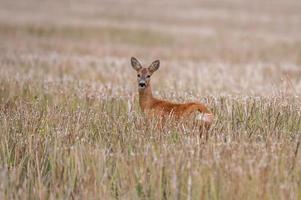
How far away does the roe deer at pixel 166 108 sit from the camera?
7484 mm

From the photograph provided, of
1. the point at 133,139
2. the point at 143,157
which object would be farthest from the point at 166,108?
the point at 143,157

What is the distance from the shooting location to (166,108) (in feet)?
27.2

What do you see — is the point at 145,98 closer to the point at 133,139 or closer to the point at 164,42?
the point at 133,139

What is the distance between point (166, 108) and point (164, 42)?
1973 cm

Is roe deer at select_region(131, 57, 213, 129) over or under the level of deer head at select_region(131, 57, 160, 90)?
under

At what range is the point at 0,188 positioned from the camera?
225 inches

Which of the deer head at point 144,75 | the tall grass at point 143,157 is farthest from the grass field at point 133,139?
the deer head at point 144,75

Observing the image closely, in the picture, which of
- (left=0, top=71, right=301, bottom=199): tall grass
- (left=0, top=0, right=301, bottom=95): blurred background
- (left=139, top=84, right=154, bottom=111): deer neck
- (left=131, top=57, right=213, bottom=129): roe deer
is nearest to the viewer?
(left=0, top=71, right=301, bottom=199): tall grass

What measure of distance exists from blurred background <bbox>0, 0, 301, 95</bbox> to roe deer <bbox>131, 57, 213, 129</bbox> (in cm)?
189

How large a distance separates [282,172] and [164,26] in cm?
2595

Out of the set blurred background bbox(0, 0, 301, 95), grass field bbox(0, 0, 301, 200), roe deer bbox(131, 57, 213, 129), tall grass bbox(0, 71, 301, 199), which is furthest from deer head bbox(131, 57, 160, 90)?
blurred background bbox(0, 0, 301, 95)

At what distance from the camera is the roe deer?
7484 millimetres

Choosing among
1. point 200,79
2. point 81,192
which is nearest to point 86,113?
point 81,192

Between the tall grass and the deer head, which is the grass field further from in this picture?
the deer head
